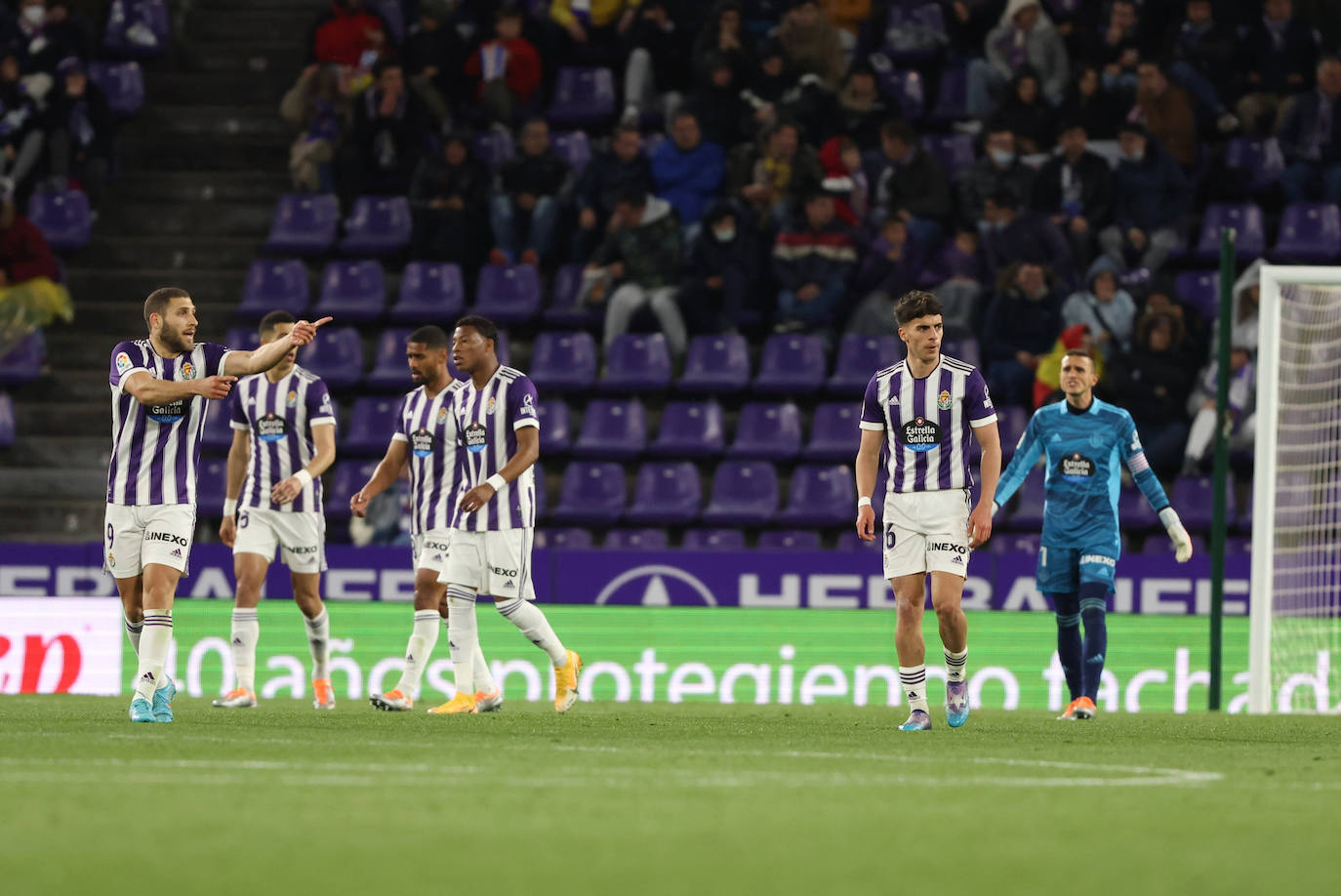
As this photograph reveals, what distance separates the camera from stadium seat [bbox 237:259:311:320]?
18.6 meters

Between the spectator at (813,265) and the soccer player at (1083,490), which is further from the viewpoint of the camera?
the spectator at (813,265)

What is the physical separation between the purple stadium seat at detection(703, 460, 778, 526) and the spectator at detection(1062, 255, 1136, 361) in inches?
114

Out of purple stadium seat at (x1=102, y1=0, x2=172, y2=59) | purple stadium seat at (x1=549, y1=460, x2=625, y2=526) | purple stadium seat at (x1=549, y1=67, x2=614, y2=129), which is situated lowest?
purple stadium seat at (x1=549, y1=460, x2=625, y2=526)

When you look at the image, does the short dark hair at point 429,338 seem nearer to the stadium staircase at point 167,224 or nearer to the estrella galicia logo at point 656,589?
the estrella galicia logo at point 656,589

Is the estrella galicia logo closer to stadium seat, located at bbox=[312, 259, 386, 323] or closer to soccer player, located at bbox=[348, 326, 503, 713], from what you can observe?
soccer player, located at bbox=[348, 326, 503, 713]

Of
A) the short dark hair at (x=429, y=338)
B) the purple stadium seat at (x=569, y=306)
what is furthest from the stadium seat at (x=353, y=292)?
the short dark hair at (x=429, y=338)

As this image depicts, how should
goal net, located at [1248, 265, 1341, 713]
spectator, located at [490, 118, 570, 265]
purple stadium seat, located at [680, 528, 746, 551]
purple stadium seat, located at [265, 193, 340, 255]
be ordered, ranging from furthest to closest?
purple stadium seat, located at [265, 193, 340, 255] < spectator, located at [490, 118, 570, 265] < purple stadium seat, located at [680, 528, 746, 551] < goal net, located at [1248, 265, 1341, 713]

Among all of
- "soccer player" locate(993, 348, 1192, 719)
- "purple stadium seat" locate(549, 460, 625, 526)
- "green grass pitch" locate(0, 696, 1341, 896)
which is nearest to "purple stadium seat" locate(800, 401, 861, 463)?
"purple stadium seat" locate(549, 460, 625, 526)

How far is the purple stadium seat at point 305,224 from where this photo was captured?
1938 cm

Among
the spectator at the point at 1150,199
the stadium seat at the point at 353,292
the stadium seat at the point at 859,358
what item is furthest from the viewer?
the stadium seat at the point at 353,292

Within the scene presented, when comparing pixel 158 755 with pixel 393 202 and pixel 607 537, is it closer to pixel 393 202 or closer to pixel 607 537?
pixel 607 537

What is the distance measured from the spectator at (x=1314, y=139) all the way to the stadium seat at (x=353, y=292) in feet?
27.8

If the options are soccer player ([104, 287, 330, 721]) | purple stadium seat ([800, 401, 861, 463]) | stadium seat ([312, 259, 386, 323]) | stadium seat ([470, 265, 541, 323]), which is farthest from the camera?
stadium seat ([312, 259, 386, 323])

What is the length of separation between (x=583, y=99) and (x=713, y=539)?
558 centimetres
